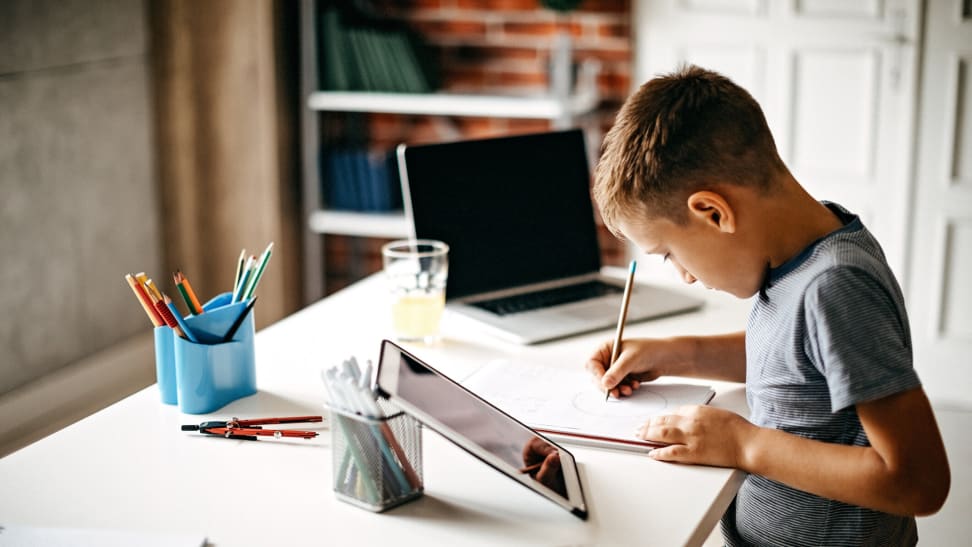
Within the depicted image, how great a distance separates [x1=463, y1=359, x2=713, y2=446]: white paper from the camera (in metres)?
1.32

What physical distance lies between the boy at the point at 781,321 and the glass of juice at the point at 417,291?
0.46 metres

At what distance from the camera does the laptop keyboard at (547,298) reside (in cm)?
182

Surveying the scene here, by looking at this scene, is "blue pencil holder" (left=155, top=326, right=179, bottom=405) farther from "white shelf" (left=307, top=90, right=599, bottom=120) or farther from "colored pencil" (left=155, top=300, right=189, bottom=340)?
"white shelf" (left=307, top=90, right=599, bottom=120)

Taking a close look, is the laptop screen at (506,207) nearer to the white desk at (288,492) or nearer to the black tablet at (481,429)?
the white desk at (288,492)

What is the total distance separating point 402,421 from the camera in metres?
1.14

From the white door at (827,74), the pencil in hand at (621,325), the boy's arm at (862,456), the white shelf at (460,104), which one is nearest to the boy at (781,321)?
the boy's arm at (862,456)

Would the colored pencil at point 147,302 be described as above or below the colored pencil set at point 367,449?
above

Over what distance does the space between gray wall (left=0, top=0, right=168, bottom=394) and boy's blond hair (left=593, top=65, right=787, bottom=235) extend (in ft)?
7.18

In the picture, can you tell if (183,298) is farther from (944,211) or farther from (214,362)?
(944,211)

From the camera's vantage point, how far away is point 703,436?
3.96 ft

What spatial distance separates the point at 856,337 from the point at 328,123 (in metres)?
2.78

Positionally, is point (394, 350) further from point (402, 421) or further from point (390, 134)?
point (390, 134)

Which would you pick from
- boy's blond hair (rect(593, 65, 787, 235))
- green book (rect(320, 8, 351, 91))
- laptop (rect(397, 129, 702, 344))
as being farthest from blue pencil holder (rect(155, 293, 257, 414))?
green book (rect(320, 8, 351, 91))

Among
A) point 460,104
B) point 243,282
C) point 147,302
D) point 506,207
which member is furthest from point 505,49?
point 147,302
